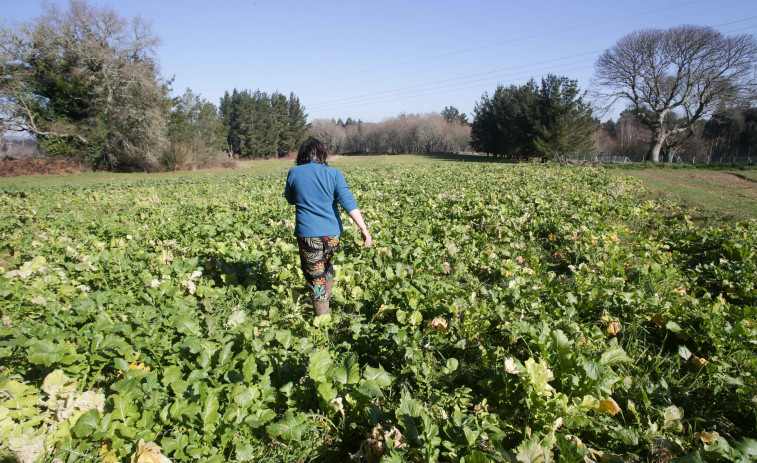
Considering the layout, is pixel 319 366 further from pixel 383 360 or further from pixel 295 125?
pixel 295 125

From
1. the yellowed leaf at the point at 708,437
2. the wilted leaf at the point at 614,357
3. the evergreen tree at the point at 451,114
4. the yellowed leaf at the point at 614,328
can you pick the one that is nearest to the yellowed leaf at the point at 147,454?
the wilted leaf at the point at 614,357

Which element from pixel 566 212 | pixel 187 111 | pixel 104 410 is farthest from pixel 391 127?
pixel 104 410

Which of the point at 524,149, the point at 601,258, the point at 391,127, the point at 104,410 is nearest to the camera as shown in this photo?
the point at 104,410

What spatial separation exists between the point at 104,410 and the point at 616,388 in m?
3.32

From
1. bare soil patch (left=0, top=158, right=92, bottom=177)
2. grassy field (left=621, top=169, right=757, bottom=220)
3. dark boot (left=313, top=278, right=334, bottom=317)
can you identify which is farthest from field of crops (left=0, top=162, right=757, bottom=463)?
bare soil patch (left=0, top=158, right=92, bottom=177)

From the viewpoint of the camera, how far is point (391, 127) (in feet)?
301

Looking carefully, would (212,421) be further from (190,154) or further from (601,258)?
(190,154)

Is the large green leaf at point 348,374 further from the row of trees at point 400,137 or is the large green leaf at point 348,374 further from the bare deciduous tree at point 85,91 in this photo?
the row of trees at point 400,137

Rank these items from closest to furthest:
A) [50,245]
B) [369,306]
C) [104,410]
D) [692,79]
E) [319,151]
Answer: [104,410] < [319,151] < [369,306] < [50,245] < [692,79]

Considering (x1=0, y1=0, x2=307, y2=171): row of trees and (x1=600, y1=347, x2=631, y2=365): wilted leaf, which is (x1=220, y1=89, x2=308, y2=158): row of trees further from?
(x1=600, y1=347, x2=631, y2=365): wilted leaf

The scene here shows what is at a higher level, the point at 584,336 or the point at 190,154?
the point at 190,154

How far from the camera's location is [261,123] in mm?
66938

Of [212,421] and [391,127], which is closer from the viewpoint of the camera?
[212,421]

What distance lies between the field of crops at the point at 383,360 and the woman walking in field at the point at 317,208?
0.36m
